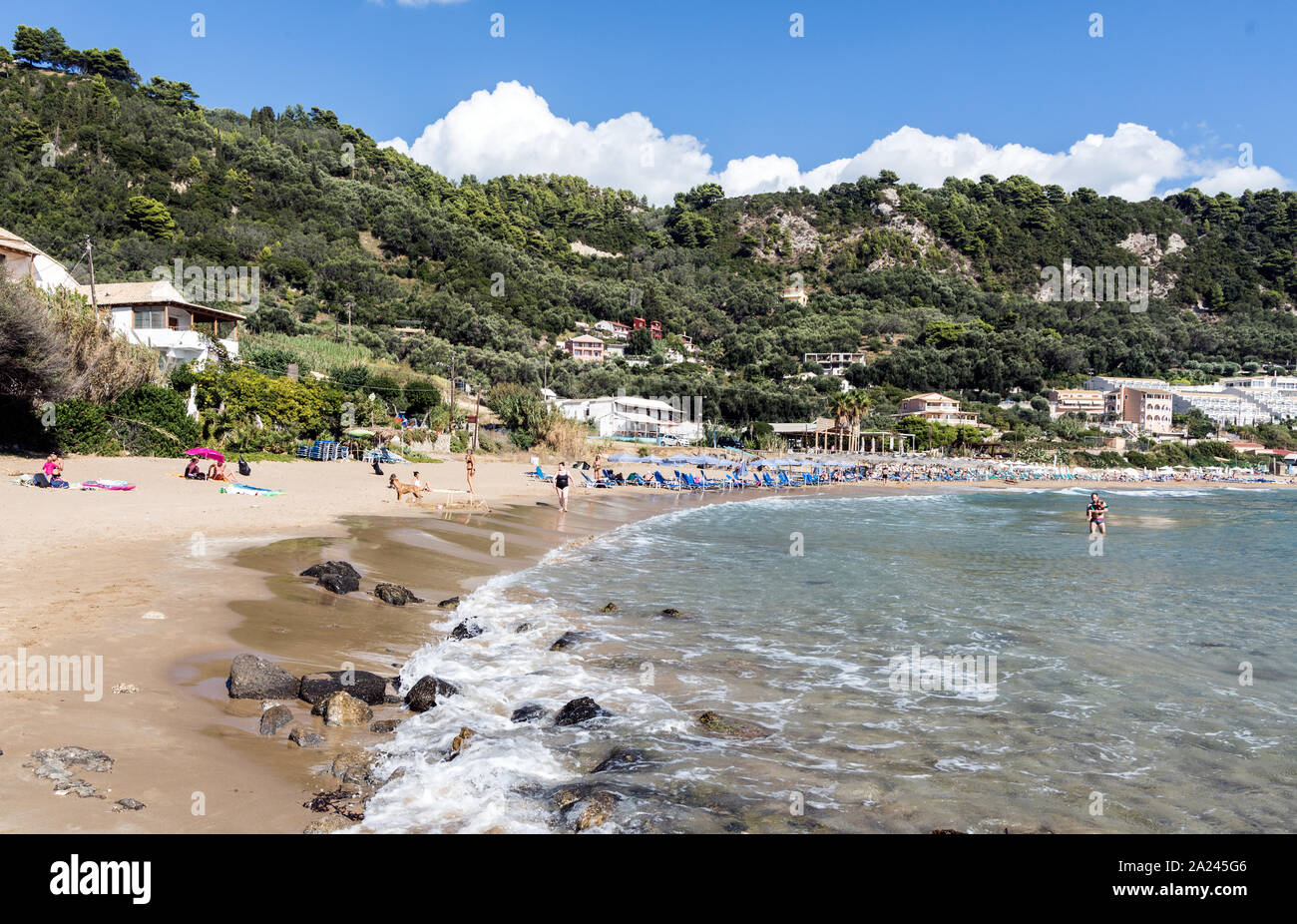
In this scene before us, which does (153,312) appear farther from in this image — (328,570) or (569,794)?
(569,794)

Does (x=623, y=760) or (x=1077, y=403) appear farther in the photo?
(x=1077, y=403)

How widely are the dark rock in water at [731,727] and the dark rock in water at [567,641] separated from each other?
261 cm

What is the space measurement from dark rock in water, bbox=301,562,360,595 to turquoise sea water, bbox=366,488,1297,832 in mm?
1471

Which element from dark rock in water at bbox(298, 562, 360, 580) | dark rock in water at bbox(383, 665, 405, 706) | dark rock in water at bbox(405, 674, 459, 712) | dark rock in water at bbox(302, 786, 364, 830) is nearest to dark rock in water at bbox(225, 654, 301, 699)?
dark rock in water at bbox(383, 665, 405, 706)

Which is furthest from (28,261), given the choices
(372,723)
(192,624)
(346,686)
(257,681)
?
(372,723)

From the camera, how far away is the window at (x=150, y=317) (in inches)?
1294

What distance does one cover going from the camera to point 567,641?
9.47 m

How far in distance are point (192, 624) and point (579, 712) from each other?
13.5ft

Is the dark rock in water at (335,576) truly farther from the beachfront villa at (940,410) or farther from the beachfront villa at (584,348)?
the beachfront villa at (940,410)

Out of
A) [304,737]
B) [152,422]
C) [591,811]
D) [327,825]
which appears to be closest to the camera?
[327,825]

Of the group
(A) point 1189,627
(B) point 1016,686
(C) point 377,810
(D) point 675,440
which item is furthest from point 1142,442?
(C) point 377,810

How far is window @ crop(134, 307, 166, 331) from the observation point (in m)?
32.9

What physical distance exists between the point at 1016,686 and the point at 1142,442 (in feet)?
310

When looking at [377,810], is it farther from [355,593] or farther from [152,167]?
[152,167]
